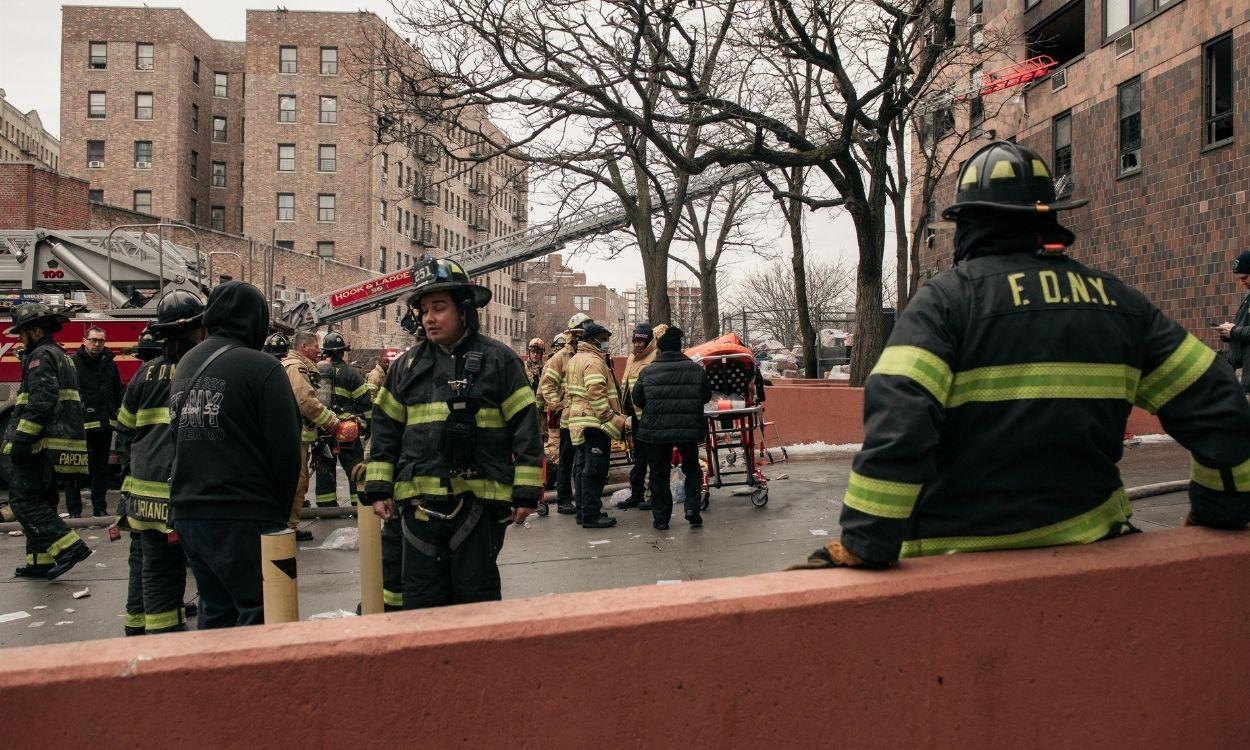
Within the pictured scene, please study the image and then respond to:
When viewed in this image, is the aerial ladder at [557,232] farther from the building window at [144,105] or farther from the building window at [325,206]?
the building window at [144,105]

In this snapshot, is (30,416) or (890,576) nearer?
(890,576)

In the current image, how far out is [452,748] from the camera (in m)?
2.19

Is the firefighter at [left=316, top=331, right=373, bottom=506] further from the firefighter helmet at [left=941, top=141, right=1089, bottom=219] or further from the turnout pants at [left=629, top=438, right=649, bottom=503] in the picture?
the firefighter helmet at [left=941, top=141, right=1089, bottom=219]

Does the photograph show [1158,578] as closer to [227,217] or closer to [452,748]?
[452,748]

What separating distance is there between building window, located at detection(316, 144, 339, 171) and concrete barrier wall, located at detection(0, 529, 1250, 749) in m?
54.0

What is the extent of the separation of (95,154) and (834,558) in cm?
5806

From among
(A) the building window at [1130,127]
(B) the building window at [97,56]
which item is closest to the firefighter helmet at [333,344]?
(A) the building window at [1130,127]

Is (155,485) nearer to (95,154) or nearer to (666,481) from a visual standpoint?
(666,481)

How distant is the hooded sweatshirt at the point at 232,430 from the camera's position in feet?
12.9

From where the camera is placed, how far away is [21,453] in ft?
24.1

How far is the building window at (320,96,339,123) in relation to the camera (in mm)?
52281

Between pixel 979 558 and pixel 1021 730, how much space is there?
441 mm

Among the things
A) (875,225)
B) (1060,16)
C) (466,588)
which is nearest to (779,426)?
(875,225)

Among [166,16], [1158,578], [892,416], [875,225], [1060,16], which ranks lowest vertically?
[1158,578]
